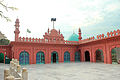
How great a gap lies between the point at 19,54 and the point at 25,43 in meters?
2.11

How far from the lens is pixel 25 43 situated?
19.3 meters

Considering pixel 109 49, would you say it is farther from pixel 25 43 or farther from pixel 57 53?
pixel 25 43

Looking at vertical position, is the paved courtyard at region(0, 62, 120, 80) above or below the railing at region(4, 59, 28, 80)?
below

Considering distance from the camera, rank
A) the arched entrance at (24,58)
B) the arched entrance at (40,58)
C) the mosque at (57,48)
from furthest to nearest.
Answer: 1. the arched entrance at (40,58)
2. the arched entrance at (24,58)
3. the mosque at (57,48)

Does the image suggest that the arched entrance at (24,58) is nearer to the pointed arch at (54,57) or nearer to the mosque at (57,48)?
the mosque at (57,48)

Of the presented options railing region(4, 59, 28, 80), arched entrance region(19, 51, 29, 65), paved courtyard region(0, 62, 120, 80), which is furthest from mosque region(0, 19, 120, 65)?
railing region(4, 59, 28, 80)

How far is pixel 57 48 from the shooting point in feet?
72.0

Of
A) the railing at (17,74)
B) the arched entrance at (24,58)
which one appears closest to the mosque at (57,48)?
the arched entrance at (24,58)

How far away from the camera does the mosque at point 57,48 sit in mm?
17139

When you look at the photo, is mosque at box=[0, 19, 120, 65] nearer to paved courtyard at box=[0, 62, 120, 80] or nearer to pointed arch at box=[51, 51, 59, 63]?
pointed arch at box=[51, 51, 59, 63]

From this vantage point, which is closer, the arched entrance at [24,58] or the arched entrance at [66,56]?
the arched entrance at [24,58]

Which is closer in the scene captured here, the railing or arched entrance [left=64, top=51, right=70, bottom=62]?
the railing

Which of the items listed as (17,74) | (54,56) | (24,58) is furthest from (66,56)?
(17,74)

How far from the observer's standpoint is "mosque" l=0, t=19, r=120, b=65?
1714 centimetres
